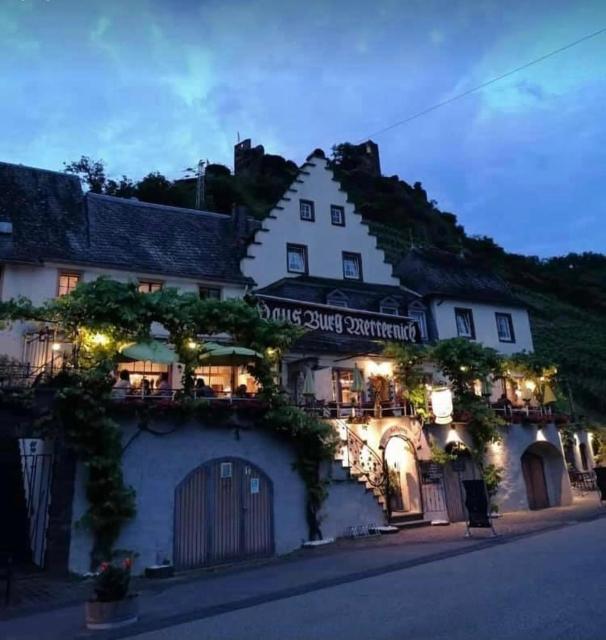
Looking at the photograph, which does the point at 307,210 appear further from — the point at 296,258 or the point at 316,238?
the point at 296,258

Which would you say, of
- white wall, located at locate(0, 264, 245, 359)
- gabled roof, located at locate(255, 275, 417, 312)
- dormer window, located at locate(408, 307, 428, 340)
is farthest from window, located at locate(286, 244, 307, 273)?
white wall, located at locate(0, 264, 245, 359)

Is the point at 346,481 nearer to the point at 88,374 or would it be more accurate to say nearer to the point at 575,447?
the point at 88,374

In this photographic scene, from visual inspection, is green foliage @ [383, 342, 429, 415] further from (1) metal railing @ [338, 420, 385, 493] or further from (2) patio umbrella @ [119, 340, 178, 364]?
(2) patio umbrella @ [119, 340, 178, 364]

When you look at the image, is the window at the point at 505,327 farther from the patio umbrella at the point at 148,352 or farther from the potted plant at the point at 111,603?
the potted plant at the point at 111,603

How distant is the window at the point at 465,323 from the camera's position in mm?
27953

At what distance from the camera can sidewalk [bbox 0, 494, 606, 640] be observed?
878 cm

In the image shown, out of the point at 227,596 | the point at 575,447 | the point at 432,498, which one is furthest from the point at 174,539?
the point at 575,447

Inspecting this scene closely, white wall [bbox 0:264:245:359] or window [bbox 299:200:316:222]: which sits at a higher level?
window [bbox 299:200:316:222]

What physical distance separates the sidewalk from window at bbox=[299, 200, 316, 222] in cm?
1489

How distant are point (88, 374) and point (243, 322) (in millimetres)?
4499

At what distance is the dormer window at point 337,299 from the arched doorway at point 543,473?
10299 mm

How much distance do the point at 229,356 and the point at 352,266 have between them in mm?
13025

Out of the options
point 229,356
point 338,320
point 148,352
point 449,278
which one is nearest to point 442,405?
point 338,320

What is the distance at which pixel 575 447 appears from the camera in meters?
33.2
